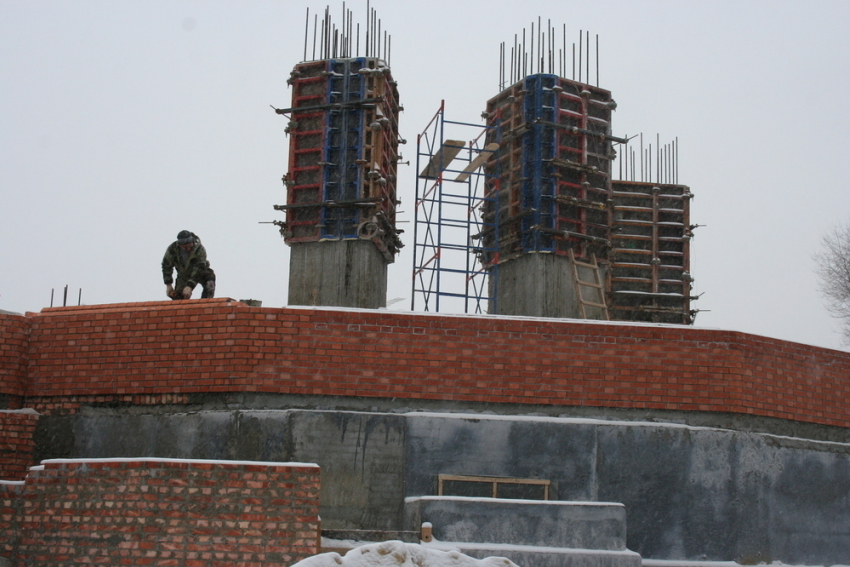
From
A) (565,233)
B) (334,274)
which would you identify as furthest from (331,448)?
(565,233)

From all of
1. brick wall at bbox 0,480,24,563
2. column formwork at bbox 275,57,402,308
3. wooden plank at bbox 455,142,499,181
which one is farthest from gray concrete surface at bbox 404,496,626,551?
wooden plank at bbox 455,142,499,181

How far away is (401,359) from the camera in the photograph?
9.64m

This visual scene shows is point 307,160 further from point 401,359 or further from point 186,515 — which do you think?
point 186,515

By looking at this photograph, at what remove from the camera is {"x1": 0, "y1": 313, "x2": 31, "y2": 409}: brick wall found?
33.7 ft

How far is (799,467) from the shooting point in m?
10.0

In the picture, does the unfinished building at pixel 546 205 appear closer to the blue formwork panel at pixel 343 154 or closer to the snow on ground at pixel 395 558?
the blue formwork panel at pixel 343 154

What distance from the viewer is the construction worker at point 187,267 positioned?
36.6 ft

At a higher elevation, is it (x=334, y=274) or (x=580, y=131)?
(x=580, y=131)

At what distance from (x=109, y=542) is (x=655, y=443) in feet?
17.6

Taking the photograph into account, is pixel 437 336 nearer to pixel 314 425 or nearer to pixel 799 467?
pixel 314 425

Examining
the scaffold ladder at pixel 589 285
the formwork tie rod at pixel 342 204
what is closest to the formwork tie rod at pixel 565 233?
the scaffold ladder at pixel 589 285

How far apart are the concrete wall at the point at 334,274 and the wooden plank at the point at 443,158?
2.21m

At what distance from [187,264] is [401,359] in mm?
3233

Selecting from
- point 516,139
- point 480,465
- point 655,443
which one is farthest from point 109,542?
point 516,139
